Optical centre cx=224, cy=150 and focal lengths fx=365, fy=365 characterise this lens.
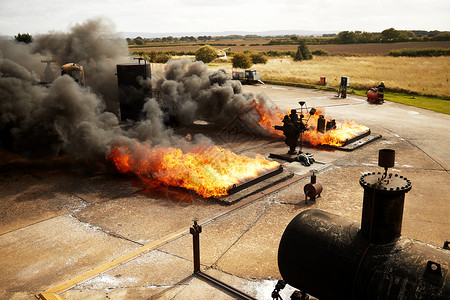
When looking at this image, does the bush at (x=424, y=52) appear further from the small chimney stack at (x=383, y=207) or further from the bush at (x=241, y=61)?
the small chimney stack at (x=383, y=207)

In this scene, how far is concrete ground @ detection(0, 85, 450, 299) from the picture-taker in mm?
6273

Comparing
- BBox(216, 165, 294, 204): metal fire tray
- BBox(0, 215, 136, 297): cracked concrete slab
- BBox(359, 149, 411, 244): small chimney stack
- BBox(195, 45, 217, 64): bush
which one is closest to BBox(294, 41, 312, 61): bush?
BBox(195, 45, 217, 64): bush

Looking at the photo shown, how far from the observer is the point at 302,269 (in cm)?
439

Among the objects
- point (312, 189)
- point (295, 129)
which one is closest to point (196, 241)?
point (312, 189)

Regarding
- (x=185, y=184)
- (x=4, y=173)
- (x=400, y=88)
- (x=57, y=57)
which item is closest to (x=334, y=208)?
(x=185, y=184)

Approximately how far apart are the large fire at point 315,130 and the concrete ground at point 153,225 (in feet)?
3.79

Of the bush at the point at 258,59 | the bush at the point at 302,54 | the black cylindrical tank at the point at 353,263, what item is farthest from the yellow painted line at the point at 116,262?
the bush at the point at 302,54

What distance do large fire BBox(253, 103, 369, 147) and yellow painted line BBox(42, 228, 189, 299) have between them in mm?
8099

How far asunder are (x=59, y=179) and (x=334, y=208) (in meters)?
8.42

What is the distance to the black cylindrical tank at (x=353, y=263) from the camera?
3600 mm

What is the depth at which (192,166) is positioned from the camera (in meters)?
10.8

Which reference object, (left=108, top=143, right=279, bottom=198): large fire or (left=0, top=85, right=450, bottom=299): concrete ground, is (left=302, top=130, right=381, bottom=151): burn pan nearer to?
(left=0, top=85, right=450, bottom=299): concrete ground

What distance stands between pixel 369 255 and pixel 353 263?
0.63 feet

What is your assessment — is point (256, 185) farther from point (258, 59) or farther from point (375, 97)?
point (258, 59)
